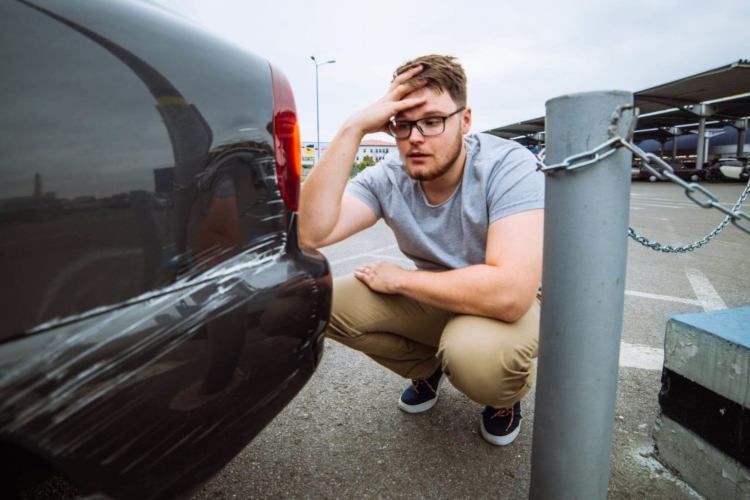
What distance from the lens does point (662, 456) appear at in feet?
5.13

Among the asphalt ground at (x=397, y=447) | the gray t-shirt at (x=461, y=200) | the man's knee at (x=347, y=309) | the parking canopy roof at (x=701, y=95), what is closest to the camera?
the asphalt ground at (x=397, y=447)

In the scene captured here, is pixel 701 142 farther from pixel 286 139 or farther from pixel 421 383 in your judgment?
pixel 286 139

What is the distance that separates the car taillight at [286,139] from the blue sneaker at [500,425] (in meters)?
1.14

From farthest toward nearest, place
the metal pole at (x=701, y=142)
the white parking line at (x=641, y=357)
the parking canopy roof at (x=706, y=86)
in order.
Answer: the metal pole at (x=701, y=142) < the parking canopy roof at (x=706, y=86) < the white parking line at (x=641, y=357)

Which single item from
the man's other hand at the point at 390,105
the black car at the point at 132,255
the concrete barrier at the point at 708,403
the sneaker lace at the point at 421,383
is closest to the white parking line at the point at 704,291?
the concrete barrier at the point at 708,403

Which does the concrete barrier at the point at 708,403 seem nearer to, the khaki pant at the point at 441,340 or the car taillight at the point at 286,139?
the khaki pant at the point at 441,340

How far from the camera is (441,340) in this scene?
1668mm

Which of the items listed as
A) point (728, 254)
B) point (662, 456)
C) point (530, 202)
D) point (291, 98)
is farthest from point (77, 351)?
point (728, 254)

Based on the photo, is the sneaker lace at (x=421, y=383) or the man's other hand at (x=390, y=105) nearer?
the man's other hand at (x=390, y=105)

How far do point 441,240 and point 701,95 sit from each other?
80.0 ft

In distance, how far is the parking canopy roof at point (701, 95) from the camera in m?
15.9

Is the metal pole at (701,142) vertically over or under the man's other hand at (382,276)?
over

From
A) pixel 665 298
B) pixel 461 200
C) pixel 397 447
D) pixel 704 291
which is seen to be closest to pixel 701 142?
pixel 704 291

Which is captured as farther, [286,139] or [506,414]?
[506,414]
